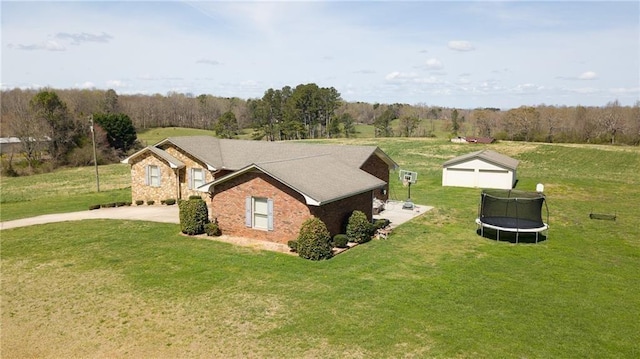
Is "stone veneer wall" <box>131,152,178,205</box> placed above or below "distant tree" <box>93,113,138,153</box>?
below

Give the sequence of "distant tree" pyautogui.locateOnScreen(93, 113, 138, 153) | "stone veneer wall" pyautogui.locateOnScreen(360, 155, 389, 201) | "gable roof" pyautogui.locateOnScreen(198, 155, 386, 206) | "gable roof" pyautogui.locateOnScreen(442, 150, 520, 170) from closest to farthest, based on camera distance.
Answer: "gable roof" pyautogui.locateOnScreen(198, 155, 386, 206), "stone veneer wall" pyautogui.locateOnScreen(360, 155, 389, 201), "gable roof" pyautogui.locateOnScreen(442, 150, 520, 170), "distant tree" pyautogui.locateOnScreen(93, 113, 138, 153)

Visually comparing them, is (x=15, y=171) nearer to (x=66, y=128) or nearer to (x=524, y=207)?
(x=66, y=128)

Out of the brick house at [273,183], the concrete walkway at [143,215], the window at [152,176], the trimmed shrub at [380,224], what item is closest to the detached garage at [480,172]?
the concrete walkway at [143,215]

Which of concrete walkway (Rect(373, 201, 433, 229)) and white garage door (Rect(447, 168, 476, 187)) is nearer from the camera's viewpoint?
concrete walkway (Rect(373, 201, 433, 229))

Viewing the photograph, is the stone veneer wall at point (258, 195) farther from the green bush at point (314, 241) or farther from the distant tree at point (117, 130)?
the distant tree at point (117, 130)

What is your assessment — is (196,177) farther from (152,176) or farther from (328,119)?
(328,119)

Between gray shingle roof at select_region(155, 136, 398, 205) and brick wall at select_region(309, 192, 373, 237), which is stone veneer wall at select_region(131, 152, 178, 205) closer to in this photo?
gray shingle roof at select_region(155, 136, 398, 205)

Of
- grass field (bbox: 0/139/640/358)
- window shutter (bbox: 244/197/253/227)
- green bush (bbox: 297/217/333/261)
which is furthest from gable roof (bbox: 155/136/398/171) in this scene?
green bush (bbox: 297/217/333/261)

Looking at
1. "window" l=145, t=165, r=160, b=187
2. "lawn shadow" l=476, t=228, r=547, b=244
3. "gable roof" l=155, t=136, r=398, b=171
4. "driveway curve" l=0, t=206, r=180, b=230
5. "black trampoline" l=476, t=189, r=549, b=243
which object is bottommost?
"driveway curve" l=0, t=206, r=180, b=230

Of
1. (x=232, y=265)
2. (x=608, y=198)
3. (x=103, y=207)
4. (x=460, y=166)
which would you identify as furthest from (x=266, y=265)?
(x=608, y=198)
